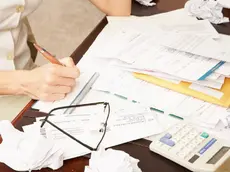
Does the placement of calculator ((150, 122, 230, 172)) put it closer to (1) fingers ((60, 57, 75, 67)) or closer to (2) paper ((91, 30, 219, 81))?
(2) paper ((91, 30, 219, 81))

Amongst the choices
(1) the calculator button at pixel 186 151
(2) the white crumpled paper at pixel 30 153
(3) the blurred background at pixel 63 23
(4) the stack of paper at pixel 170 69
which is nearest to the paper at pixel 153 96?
(4) the stack of paper at pixel 170 69

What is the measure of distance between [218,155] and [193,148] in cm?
5

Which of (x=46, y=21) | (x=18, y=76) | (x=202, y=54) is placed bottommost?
(x=46, y=21)

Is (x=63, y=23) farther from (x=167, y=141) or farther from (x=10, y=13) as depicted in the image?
(x=167, y=141)

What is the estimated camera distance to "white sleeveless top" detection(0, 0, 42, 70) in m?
1.27

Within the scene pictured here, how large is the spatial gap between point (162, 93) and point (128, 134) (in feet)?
0.50

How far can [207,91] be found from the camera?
3.27 feet

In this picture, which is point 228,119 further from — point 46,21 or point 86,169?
point 46,21

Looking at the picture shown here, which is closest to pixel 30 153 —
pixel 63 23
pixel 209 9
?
pixel 209 9

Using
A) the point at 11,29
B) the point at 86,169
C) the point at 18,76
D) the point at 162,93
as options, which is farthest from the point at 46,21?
the point at 86,169

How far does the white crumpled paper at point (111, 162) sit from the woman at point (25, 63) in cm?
25

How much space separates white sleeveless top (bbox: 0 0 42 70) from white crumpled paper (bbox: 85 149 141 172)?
58 centimetres

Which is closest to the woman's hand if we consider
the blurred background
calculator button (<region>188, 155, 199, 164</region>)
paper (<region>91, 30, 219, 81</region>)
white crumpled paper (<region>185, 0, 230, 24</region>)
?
paper (<region>91, 30, 219, 81</region>)

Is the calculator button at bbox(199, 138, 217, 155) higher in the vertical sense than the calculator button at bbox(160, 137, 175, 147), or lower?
higher
